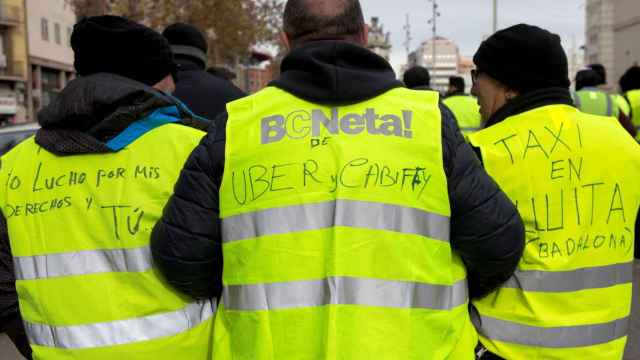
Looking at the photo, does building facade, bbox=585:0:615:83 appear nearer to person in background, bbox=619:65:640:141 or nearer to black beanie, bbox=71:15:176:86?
person in background, bbox=619:65:640:141

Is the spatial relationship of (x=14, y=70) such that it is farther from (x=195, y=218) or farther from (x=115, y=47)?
(x=195, y=218)

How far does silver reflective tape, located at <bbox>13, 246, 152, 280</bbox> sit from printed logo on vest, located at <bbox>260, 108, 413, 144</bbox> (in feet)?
1.84

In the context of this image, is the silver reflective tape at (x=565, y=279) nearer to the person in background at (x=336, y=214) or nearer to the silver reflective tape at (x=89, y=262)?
the person in background at (x=336, y=214)

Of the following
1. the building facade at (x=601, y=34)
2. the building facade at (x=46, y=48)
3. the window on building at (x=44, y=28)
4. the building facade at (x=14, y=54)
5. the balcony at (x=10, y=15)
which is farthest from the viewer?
the building facade at (x=601, y=34)

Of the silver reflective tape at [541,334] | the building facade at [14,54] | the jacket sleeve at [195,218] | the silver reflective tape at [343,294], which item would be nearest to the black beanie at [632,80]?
the silver reflective tape at [541,334]

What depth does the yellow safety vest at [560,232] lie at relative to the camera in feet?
7.89

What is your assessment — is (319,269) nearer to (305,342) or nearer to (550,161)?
(305,342)

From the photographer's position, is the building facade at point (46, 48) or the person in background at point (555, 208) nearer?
the person in background at point (555, 208)

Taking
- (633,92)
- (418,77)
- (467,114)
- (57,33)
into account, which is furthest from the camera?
(57,33)

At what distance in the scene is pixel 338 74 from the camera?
1999 mm

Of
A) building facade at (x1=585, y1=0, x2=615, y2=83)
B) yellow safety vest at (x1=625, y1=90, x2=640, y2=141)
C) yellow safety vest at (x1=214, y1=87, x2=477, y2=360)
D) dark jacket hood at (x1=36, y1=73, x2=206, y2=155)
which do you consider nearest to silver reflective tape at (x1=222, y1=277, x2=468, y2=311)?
yellow safety vest at (x1=214, y1=87, x2=477, y2=360)

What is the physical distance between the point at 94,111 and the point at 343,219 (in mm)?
899

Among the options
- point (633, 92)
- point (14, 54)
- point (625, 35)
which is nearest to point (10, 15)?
point (14, 54)

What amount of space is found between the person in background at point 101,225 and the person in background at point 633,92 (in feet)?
20.1
